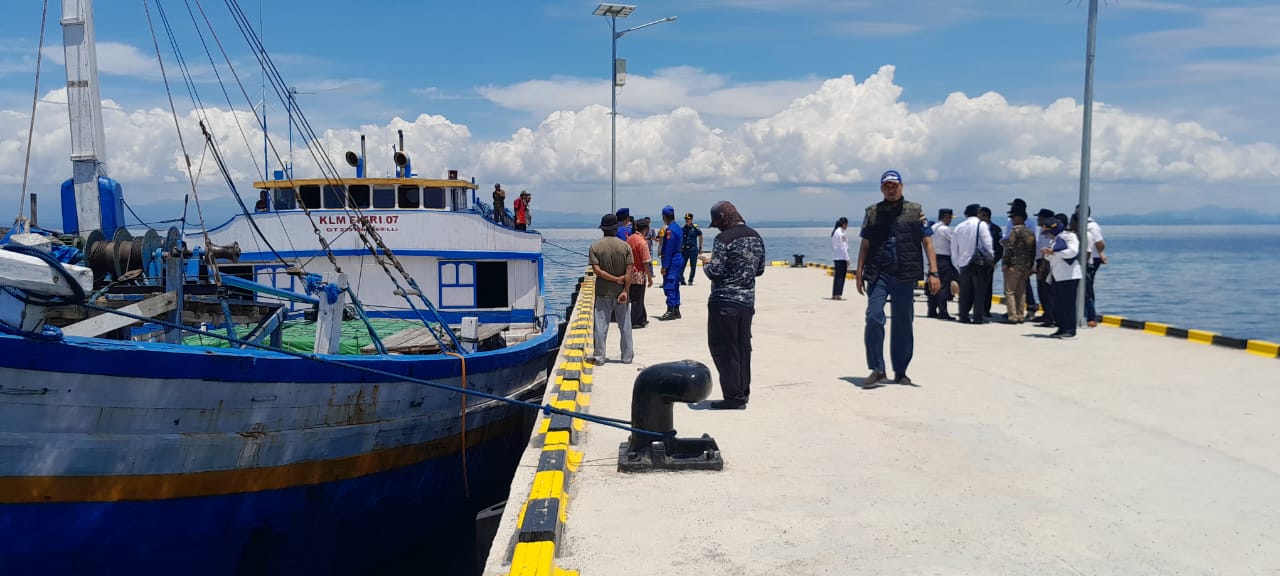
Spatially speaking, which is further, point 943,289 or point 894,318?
point 943,289

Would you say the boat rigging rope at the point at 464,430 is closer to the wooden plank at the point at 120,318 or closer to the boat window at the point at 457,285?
the wooden plank at the point at 120,318

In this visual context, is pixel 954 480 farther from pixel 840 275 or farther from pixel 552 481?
pixel 840 275

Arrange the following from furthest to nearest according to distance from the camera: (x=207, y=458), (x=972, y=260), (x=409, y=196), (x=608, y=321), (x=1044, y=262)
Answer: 1. (x=409, y=196)
2. (x=972, y=260)
3. (x=1044, y=262)
4. (x=608, y=321)
5. (x=207, y=458)

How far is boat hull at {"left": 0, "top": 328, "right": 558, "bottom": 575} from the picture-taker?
5.63 metres

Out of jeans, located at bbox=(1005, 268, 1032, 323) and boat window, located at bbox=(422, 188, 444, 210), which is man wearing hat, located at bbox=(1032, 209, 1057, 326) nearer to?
jeans, located at bbox=(1005, 268, 1032, 323)

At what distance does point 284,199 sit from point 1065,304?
11.4 meters

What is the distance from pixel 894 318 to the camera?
833cm

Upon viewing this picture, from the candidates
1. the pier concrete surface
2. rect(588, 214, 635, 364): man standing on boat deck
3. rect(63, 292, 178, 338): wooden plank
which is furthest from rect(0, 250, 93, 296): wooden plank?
rect(588, 214, 635, 364): man standing on boat deck

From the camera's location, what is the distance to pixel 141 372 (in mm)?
5781

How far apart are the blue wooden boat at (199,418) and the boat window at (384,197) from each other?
13.0 ft

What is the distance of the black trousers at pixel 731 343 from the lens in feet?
24.2

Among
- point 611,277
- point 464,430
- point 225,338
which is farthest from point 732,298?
point 225,338

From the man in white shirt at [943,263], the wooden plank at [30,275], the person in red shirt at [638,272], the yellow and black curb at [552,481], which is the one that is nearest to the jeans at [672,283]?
the person in red shirt at [638,272]

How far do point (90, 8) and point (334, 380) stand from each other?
13.8ft
